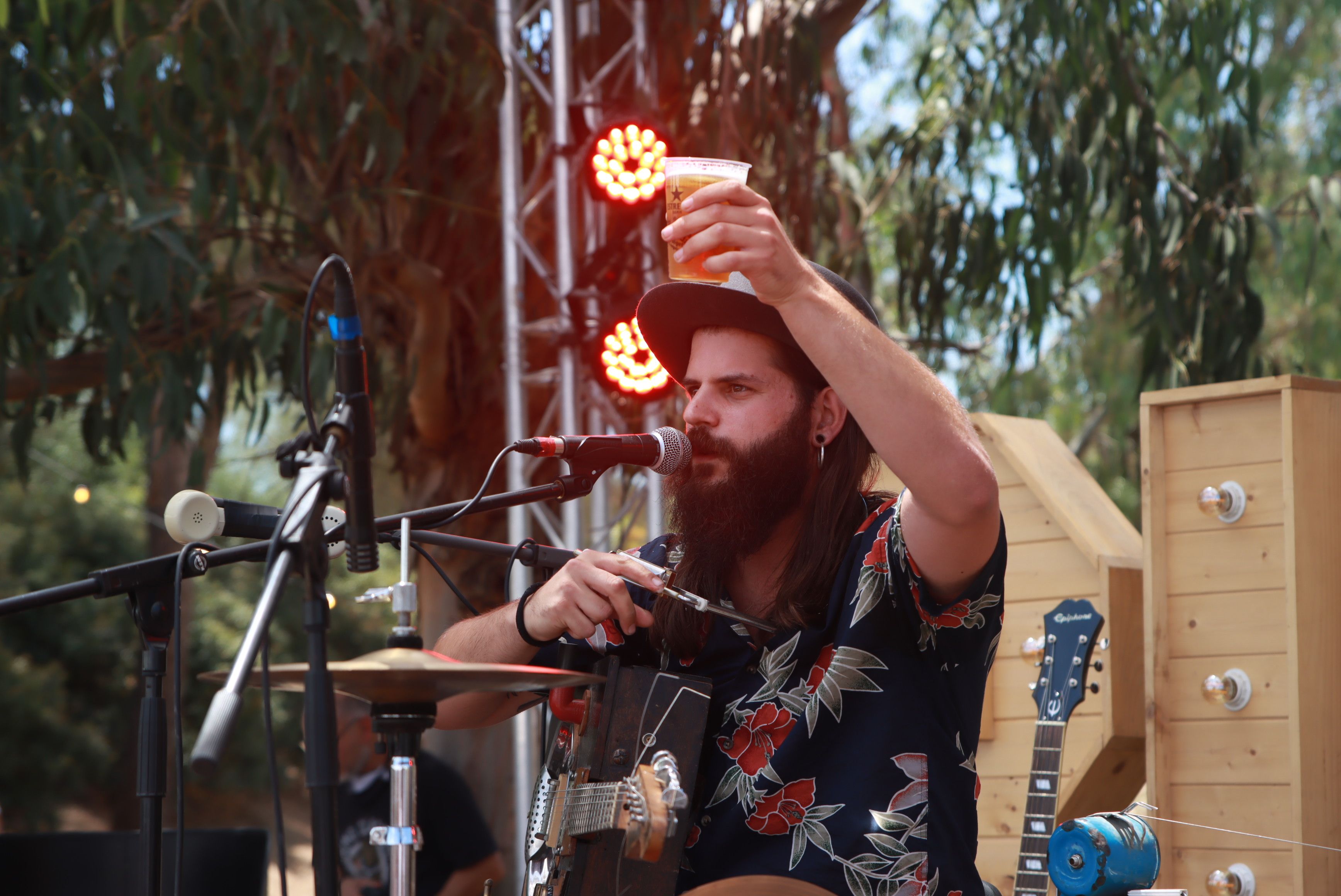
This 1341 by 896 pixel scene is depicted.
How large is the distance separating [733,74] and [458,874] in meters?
3.56

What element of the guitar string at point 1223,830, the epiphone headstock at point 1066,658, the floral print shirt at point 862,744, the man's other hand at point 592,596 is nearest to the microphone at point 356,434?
the man's other hand at point 592,596

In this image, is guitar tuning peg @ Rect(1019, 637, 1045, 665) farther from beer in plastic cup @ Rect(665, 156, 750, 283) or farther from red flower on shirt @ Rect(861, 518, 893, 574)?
beer in plastic cup @ Rect(665, 156, 750, 283)

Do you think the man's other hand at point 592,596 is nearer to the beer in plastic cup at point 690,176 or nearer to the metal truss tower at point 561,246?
the beer in plastic cup at point 690,176

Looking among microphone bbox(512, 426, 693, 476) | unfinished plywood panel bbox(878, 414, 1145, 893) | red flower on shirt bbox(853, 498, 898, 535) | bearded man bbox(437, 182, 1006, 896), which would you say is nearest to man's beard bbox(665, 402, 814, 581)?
bearded man bbox(437, 182, 1006, 896)

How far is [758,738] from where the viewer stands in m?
2.20

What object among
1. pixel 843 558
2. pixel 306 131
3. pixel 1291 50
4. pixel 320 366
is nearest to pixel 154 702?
pixel 843 558

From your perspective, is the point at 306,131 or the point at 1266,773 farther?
the point at 306,131

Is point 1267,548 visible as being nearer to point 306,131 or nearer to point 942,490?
point 942,490

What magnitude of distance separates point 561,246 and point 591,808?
11.1 ft

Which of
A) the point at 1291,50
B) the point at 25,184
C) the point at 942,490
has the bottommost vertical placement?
the point at 942,490

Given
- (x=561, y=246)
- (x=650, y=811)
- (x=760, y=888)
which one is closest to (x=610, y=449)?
(x=650, y=811)

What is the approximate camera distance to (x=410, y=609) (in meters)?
1.68

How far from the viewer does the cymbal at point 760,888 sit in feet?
6.49

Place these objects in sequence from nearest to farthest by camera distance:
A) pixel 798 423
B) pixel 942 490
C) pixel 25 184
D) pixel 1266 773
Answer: pixel 942 490
pixel 798 423
pixel 1266 773
pixel 25 184
